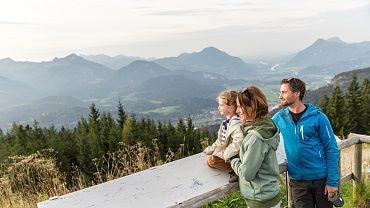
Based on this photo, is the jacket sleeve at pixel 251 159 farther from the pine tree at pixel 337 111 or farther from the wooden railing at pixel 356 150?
the pine tree at pixel 337 111

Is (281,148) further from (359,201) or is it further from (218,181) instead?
(359,201)

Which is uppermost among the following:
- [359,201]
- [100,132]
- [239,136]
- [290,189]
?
[239,136]

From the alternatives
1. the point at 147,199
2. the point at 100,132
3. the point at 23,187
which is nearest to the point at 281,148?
the point at 147,199

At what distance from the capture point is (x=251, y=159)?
8.32 ft

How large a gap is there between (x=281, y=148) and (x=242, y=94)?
1.02 meters

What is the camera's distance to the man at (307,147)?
10.2 feet

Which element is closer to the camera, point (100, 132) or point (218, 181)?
point (218, 181)

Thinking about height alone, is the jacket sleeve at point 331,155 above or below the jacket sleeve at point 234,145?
below

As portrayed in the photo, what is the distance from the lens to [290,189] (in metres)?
3.49

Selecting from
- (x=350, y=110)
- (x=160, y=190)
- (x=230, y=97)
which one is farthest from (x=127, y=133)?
(x=160, y=190)

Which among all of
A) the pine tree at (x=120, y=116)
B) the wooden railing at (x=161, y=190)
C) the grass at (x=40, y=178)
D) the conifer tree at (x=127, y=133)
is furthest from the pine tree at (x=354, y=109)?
the wooden railing at (x=161, y=190)

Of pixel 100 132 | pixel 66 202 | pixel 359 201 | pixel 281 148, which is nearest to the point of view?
pixel 66 202

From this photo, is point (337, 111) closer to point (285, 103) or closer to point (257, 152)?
point (285, 103)

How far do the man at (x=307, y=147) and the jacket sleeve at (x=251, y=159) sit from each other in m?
0.69
